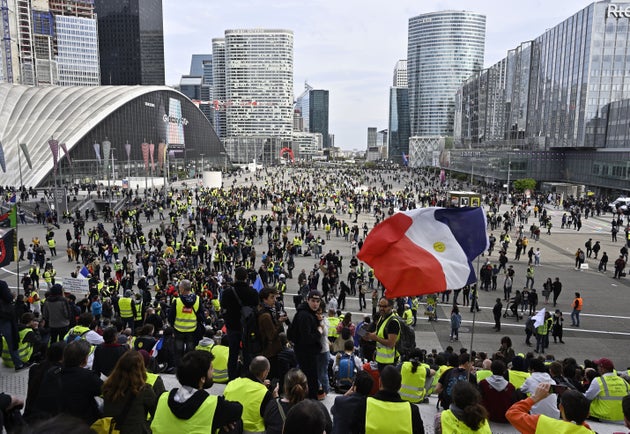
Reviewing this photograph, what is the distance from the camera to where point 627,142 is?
58.9 m

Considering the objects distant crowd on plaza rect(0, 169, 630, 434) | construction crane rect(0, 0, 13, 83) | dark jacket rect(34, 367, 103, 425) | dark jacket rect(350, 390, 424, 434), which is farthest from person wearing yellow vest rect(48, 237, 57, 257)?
construction crane rect(0, 0, 13, 83)

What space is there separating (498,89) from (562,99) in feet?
104

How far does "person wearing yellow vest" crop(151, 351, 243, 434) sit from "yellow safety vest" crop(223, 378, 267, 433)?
53 cm

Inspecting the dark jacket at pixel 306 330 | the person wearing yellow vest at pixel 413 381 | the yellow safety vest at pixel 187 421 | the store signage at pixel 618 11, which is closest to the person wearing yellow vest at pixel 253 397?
the yellow safety vest at pixel 187 421

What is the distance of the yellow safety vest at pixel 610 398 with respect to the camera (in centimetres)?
614

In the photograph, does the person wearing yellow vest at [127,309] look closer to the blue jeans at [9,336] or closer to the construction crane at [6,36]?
the blue jeans at [9,336]

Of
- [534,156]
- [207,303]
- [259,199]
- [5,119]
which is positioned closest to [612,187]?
Answer: [534,156]

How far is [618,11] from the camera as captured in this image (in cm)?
6153

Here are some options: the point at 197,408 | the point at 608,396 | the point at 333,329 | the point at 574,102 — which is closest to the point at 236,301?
the point at 197,408

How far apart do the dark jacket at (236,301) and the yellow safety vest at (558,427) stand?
3476mm

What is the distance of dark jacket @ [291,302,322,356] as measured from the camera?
19.4ft

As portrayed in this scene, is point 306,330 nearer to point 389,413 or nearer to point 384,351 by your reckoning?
point 384,351

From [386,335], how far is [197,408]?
131 inches

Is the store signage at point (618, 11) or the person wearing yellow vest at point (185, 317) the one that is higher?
the store signage at point (618, 11)
